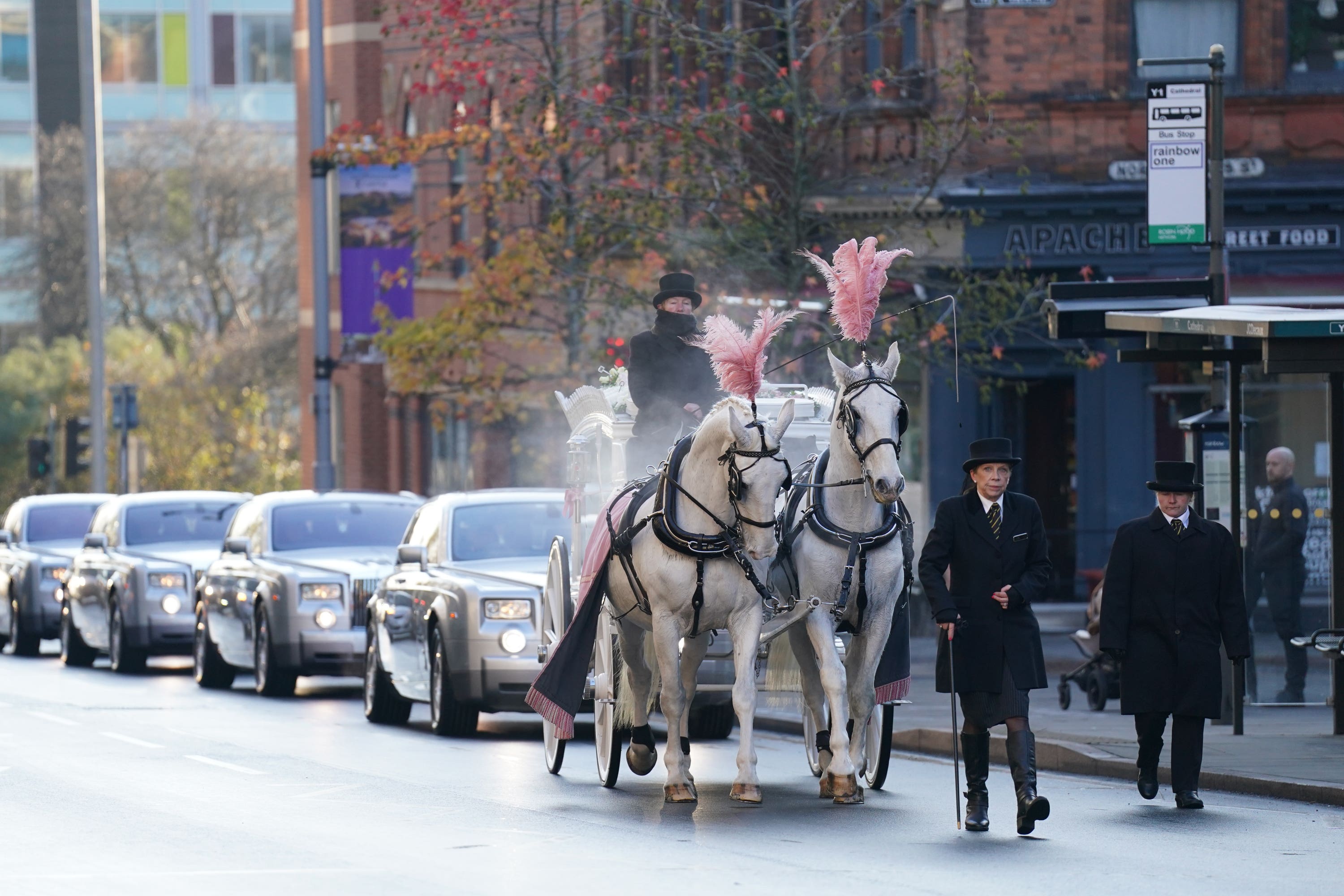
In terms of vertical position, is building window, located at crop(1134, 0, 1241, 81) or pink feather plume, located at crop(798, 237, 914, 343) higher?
building window, located at crop(1134, 0, 1241, 81)

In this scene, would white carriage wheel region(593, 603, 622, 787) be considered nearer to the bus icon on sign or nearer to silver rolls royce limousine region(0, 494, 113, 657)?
the bus icon on sign

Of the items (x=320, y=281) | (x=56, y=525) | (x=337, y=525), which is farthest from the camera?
(x=56, y=525)

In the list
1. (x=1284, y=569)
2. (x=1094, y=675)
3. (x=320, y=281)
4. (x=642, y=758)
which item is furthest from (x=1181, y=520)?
(x=320, y=281)

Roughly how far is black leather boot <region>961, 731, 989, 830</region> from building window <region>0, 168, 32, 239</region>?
196 feet

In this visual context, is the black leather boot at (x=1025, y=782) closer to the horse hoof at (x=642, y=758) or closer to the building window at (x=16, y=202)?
the horse hoof at (x=642, y=758)

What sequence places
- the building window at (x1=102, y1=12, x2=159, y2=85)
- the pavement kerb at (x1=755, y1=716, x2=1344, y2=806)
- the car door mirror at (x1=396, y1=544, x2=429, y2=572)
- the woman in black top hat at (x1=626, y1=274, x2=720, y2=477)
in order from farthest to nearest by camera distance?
the building window at (x1=102, y1=12, x2=159, y2=85) → the car door mirror at (x1=396, y1=544, x2=429, y2=572) → the woman in black top hat at (x1=626, y1=274, x2=720, y2=477) → the pavement kerb at (x1=755, y1=716, x2=1344, y2=806)

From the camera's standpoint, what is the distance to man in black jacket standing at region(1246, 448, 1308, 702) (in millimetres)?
18156

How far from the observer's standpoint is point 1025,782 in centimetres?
1223

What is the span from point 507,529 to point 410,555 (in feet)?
3.72

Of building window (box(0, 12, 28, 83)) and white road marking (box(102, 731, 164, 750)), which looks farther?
building window (box(0, 12, 28, 83))

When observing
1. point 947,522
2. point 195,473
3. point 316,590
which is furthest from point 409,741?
point 195,473

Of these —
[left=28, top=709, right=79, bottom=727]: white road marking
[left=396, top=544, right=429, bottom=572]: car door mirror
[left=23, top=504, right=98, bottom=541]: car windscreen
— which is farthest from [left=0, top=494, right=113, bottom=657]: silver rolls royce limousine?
[left=396, top=544, right=429, bottom=572]: car door mirror

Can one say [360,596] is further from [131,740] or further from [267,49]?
[267,49]

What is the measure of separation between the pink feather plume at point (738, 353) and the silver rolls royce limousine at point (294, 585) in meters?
8.75
